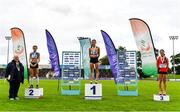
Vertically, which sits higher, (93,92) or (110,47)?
(110,47)

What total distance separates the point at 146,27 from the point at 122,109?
828 centimetres

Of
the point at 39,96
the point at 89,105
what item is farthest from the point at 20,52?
the point at 89,105

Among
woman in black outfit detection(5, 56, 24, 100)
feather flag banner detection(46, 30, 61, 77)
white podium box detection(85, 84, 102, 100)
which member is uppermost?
feather flag banner detection(46, 30, 61, 77)

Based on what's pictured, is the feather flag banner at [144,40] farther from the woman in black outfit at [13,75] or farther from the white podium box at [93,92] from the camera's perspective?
the woman in black outfit at [13,75]

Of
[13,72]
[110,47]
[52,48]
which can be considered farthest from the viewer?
[52,48]

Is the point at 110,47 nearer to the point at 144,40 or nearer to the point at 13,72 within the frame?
the point at 144,40

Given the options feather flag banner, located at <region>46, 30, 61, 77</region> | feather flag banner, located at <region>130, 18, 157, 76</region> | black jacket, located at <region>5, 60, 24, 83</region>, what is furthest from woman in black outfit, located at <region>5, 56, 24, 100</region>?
feather flag banner, located at <region>46, 30, 61, 77</region>

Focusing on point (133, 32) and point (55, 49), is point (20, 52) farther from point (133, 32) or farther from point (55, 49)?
point (133, 32)

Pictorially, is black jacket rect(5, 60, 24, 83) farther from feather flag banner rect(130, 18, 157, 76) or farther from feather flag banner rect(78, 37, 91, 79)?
feather flag banner rect(78, 37, 91, 79)

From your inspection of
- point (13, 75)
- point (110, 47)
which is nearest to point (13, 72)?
point (13, 75)

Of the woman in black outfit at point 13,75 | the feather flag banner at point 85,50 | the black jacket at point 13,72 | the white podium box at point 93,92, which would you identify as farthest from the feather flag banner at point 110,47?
the black jacket at point 13,72

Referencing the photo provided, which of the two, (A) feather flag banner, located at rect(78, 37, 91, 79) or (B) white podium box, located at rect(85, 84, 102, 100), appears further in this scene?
(A) feather flag banner, located at rect(78, 37, 91, 79)

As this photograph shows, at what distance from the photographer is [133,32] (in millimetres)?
21531

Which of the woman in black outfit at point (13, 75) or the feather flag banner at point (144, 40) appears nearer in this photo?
the woman in black outfit at point (13, 75)
